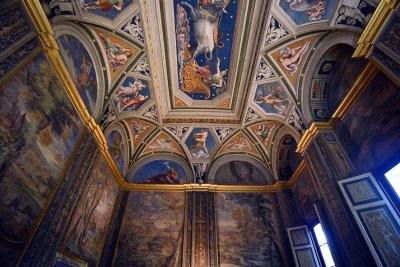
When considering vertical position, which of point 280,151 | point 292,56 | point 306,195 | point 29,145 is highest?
point 292,56

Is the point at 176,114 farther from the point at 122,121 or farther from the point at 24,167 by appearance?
the point at 24,167

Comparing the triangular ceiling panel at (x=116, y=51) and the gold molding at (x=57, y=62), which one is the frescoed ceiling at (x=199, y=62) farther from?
the gold molding at (x=57, y=62)

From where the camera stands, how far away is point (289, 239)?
9367 mm

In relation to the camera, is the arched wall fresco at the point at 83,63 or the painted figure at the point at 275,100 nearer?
the arched wall fresco at the point at 83,63

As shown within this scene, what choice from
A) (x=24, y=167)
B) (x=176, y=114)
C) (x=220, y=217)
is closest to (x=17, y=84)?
(x=24, y=167)

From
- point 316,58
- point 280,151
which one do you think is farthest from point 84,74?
point 280,151

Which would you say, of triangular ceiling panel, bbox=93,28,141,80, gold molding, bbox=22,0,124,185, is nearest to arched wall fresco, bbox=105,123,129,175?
gold molding, bbox=22,0,124,185

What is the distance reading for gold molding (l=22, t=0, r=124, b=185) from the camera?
5.16m

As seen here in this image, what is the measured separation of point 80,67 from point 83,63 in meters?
0.22

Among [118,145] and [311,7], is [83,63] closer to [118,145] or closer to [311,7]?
[118,145]

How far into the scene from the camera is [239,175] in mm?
12352

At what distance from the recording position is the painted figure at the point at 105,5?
6568mm

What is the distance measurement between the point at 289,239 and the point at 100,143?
8593 mm

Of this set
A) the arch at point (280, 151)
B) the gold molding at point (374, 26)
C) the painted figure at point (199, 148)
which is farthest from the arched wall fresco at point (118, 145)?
the gold molding at point (374, 26)
